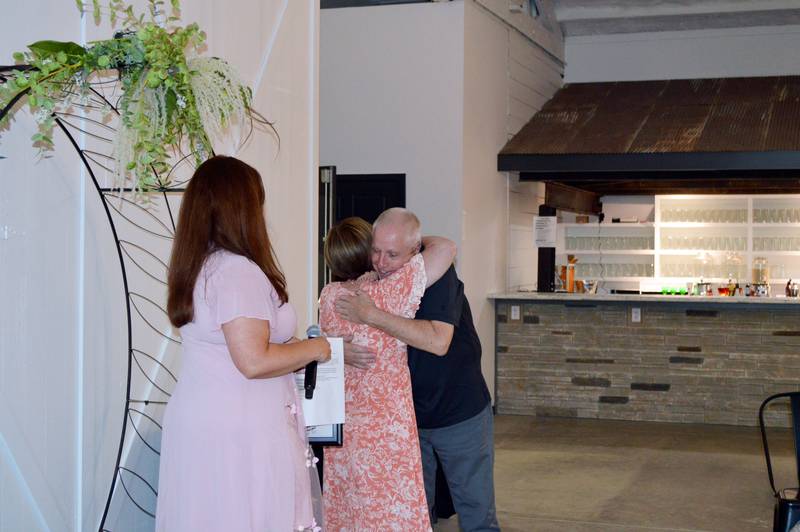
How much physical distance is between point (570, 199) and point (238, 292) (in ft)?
29.8

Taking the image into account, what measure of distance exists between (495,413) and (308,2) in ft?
17.4

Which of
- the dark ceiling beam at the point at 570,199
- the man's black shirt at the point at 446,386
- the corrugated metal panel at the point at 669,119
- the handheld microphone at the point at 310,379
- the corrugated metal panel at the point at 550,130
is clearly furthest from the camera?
the dark ceiling beam at the point at 570,199

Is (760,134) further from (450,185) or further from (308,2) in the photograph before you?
(308,2)

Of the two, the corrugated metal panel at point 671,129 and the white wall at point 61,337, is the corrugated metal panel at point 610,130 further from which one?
the white wall at point 61,337

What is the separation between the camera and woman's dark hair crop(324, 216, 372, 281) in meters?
3.60

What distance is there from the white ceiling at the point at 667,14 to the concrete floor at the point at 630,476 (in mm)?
4554

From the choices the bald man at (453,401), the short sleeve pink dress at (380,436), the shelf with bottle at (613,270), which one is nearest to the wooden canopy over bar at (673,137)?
the shelf with bottle at (613,270)

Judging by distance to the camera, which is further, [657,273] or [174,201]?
[657,273]

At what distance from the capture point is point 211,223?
2.71 meters

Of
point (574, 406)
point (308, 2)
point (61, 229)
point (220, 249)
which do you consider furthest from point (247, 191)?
point (574, 406)

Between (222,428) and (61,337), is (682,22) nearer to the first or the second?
(61,337)

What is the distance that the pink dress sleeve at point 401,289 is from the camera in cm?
357

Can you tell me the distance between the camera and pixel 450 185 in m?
8.53

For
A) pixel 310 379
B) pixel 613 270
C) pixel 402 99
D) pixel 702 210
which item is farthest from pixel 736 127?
pixel 310 379
